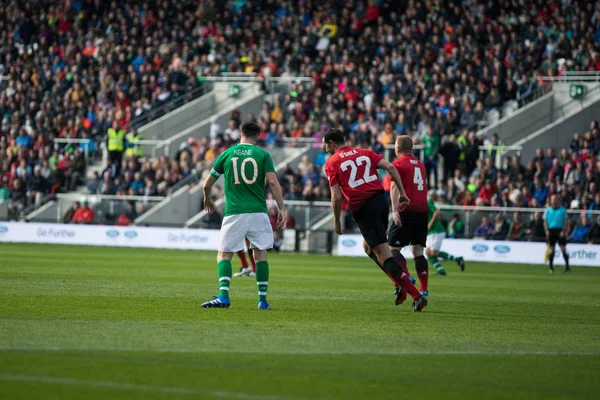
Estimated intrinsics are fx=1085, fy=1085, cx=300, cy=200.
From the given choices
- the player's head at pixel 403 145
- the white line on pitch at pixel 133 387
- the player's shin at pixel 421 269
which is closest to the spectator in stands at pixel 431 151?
the player's shin at pixel 421 269

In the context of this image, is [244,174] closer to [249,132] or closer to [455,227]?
[249,132]

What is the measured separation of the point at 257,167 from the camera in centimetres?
1341

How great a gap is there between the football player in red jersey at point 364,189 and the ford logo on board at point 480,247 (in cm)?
1954

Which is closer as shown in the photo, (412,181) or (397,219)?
(397,219)

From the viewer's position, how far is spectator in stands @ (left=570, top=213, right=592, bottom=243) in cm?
3155

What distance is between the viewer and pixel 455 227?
33.3 m

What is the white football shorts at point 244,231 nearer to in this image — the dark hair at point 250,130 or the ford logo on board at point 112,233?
the dark hair at point 250,130

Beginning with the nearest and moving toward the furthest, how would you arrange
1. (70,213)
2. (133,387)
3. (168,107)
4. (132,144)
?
(133,387) < (70,213) < (132,144) < (168,107)

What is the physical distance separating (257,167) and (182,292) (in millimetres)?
3606

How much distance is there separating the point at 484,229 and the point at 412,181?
18295 millimetres

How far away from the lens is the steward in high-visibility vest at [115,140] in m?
42.2

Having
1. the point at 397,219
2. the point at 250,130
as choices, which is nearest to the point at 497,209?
the point at 397,219

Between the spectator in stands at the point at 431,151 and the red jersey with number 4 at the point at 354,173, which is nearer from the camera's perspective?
the red jersey with number 4 at the point at 354,173

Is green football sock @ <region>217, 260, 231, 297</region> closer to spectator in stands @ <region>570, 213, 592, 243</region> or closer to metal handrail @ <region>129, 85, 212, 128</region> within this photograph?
spectator in stands @ <region>570, 213, 592, 243</region>
